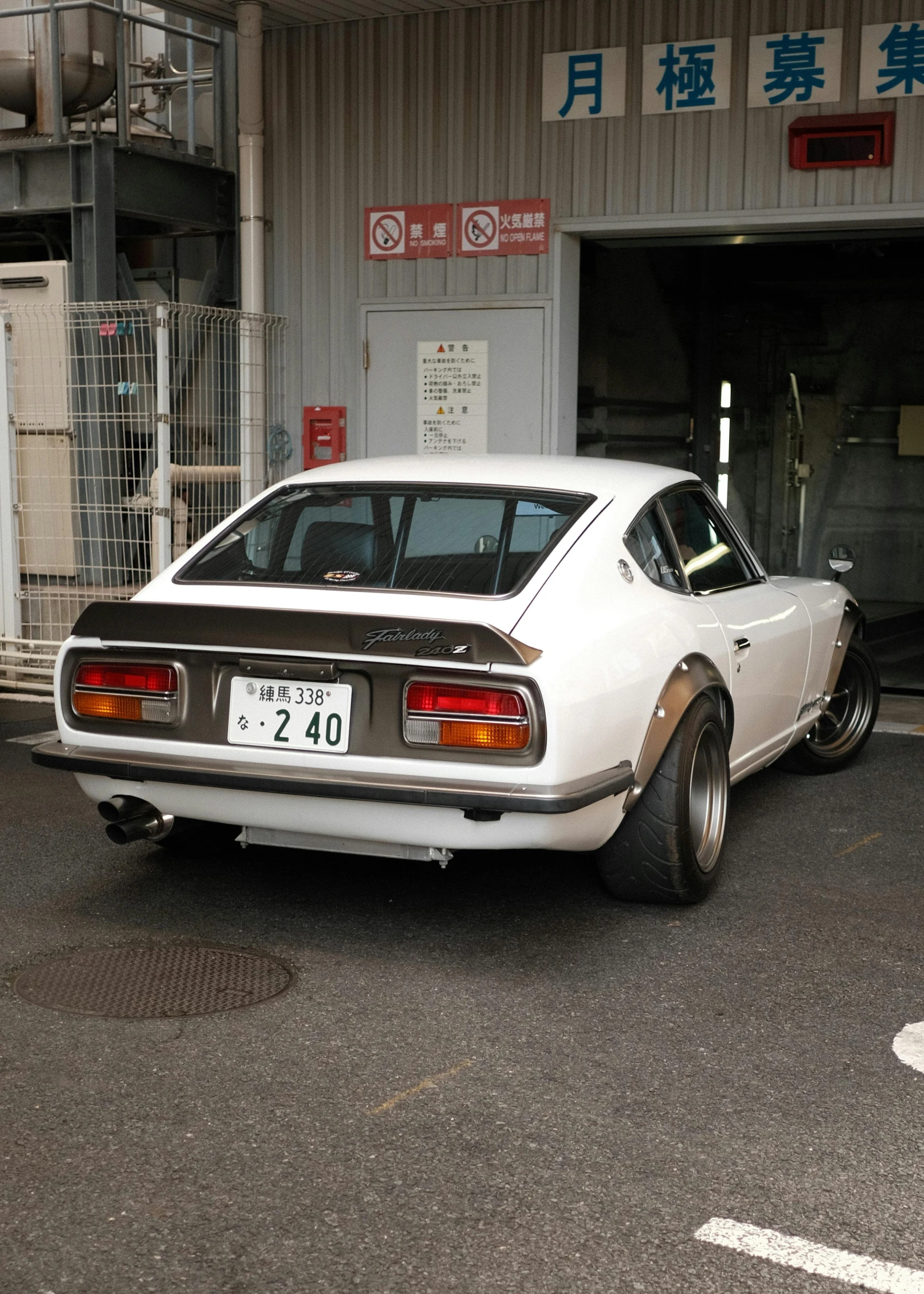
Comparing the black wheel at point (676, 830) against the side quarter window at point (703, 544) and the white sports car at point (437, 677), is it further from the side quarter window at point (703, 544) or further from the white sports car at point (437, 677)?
the side quarter window at point (703, 544)

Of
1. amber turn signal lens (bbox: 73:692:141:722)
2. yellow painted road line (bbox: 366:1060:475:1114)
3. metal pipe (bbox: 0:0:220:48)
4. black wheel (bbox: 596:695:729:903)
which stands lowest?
yellow painted road line (bbox: 366:1060:475:1114)

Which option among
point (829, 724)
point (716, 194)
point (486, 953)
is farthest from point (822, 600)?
point (716, 194)

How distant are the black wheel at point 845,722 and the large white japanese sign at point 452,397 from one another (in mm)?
3305

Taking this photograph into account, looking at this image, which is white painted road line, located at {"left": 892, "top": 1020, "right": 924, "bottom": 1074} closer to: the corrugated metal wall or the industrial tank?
the corrugated metal wall

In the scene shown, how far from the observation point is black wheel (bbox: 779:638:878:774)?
21.2 ft

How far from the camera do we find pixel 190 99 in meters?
10.3

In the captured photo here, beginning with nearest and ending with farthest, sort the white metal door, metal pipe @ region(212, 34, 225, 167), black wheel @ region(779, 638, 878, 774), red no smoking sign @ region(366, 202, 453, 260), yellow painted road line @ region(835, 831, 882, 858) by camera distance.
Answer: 1. yellow painted road line @ region(835, 831, 882, 858)
2. black wheel @ region(779, 638, 878, 774)
3. the white metal door
4. red no smoking sign @ region(366, 202, 453, 260)
5. metal pipe @ region(212, 34, 225, 167)

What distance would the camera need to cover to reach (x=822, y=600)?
599 centimetres

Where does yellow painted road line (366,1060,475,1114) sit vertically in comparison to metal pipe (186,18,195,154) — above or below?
below

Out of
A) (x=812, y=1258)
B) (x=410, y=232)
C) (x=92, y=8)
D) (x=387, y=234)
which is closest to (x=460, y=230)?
(x=410, y=232)

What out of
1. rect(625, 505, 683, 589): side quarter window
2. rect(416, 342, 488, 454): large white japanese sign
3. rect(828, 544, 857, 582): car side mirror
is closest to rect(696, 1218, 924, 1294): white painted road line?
rect(625, 505, 683, 589): side quarter window

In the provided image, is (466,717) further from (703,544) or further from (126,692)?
(703,544)

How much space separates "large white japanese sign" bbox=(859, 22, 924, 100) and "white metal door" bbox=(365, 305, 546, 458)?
2252 mm

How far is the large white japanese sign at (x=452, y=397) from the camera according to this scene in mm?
9094
